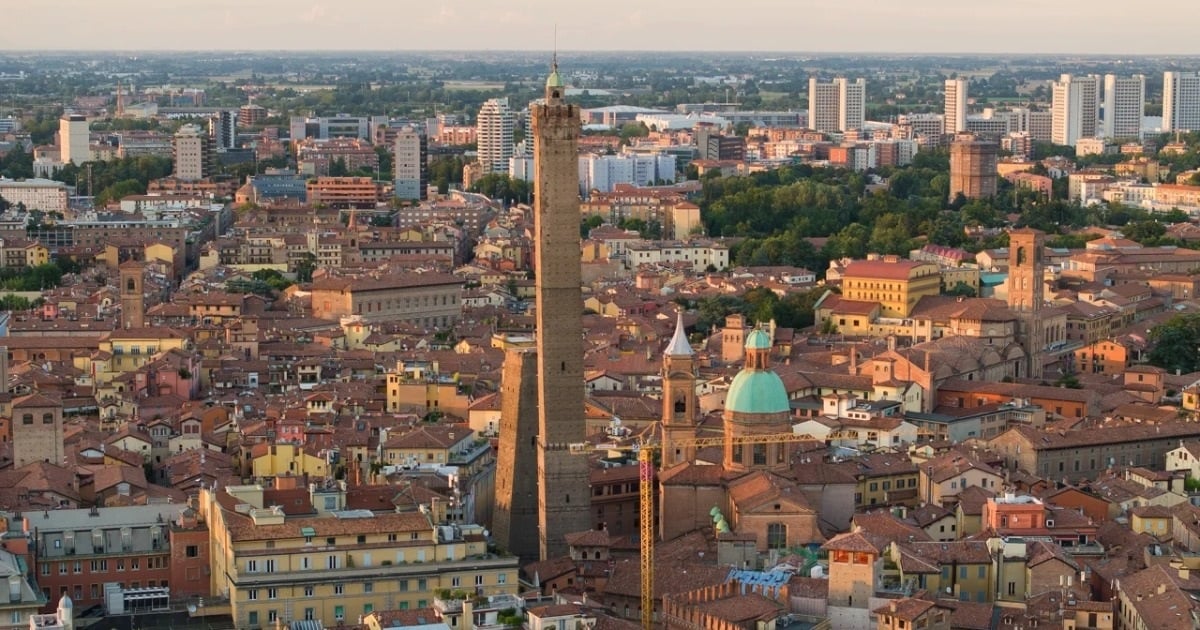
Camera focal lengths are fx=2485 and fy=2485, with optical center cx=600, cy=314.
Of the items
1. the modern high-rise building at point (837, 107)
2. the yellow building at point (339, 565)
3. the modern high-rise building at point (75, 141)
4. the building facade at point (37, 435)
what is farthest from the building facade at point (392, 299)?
the modern high-rise building at point (837, 107)

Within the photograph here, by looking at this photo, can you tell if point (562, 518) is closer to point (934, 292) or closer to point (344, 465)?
point (344, 465)

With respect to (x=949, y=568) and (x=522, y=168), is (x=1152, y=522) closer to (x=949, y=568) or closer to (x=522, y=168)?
(x=949, y=568)

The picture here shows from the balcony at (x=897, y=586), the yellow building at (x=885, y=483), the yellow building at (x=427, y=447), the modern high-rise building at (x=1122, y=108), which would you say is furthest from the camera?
the modern high-rise building at (x=1122, y=108)

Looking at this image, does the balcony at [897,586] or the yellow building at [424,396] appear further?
the yellow building at [424,396]

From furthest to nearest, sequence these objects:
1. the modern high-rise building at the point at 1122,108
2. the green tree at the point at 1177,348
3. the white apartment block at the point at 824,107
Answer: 1. the white apartment block at the point at 824,107
2. the modern high-rise building at the point at 1122,108
3. the green tree at the point at 1177,348

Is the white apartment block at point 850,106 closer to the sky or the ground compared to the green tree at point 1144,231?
closer to the sky

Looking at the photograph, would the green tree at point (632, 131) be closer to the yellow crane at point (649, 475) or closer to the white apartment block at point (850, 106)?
the white apartment block at point (850, 106)

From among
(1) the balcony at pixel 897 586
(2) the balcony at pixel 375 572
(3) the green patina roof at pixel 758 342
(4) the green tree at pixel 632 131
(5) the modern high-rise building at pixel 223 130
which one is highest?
(3) the green patina roof at pixel 758 342
